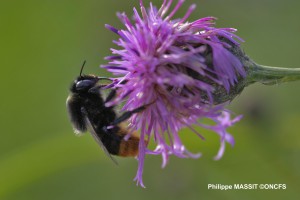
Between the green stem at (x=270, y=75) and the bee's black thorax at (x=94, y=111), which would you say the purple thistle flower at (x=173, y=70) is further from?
the bee's black thorax at (x=94, y=111)

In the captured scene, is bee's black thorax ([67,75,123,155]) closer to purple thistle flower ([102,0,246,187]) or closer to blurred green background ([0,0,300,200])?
purple thistle flower ([102,0,246,187])

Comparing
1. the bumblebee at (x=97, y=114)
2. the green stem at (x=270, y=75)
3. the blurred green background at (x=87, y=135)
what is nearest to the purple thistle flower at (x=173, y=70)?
the green stem at (x=270, y=75)

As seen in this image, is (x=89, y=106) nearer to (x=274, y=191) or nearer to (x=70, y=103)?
(x=70, y=103)

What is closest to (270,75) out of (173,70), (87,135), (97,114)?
(173,70)

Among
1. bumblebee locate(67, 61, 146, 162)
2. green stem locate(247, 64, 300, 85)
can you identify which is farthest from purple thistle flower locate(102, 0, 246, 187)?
bumblebee locate(67, 61, 146, 162)

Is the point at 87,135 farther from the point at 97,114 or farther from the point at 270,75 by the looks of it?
the point at 270,75

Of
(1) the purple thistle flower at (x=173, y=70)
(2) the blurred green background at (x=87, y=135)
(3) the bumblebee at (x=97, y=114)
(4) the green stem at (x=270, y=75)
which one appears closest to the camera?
(1) the purple thistle flower at (x=173, y=70)

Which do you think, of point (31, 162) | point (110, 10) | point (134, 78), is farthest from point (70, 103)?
point (110, 10)
